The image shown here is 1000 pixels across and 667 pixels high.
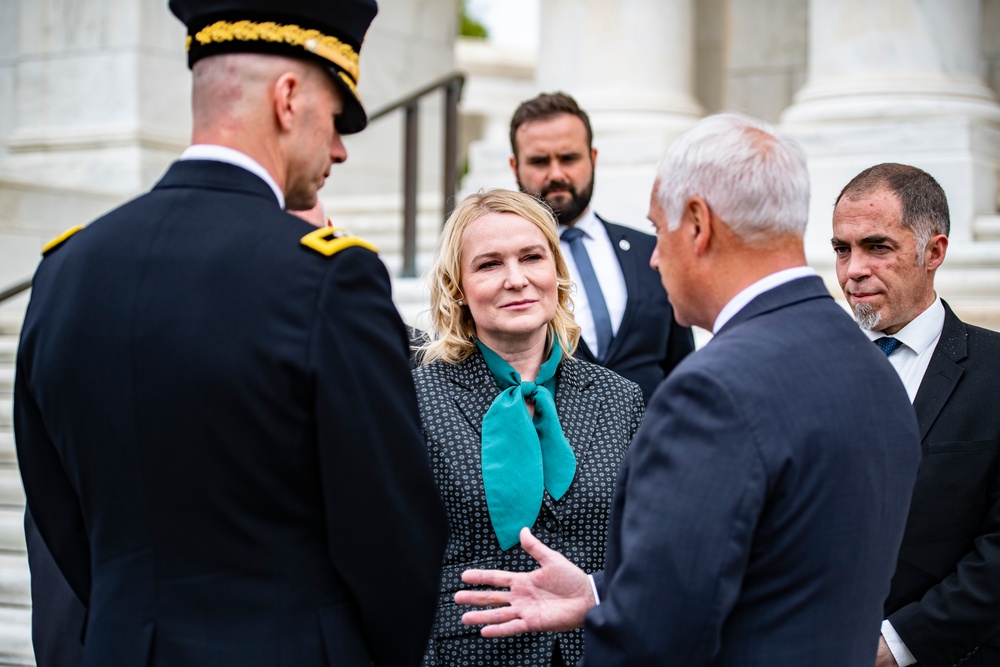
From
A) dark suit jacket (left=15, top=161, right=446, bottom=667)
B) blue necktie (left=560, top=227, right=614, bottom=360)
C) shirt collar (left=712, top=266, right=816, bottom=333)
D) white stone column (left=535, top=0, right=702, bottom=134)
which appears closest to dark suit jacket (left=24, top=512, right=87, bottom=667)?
dark suit jacket (left=15, top=161, right=446, bottom=667)

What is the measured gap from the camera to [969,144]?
19.0 feet

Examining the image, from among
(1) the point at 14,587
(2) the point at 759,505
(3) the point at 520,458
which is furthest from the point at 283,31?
(1) the point at 14,587

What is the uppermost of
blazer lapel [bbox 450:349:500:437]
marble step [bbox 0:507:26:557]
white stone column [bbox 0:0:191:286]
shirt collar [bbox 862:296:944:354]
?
white stone column [bbox 0:0:191:286]

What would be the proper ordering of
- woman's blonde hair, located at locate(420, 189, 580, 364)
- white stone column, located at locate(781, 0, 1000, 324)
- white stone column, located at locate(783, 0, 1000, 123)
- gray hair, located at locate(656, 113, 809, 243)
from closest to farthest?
1. gray hair, located at locate(656, 113, 809, 243)
2. woman's blonde hair, located at locate(420, 189, 580, 364)
3. white stone column, located at locate(781, 0, 1000, 324)
4. white stone column, located at locate(783, 0, 1000, 123)

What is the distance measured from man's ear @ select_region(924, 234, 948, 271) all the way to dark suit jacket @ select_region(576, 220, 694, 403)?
A: 122 cm

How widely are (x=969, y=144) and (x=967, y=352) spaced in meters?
3.23

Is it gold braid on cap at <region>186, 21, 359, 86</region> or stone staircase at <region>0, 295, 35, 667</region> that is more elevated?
gold braid on cap at <region>186, 21, 359, 86</region>

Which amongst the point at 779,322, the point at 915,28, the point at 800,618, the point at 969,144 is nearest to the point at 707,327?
the point at 779,322

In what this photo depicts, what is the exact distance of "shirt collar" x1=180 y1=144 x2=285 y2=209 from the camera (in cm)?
205

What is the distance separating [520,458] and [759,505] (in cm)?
110

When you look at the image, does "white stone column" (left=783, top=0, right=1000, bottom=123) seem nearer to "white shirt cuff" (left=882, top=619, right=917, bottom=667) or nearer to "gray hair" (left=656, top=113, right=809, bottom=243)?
"white shirt cuff" (left=882, top=619, right=917, bottom=667)

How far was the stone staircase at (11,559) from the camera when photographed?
15.0ft

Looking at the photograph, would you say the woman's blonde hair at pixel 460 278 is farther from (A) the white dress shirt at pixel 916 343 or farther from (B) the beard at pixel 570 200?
(B) the beard at pixel 570 200

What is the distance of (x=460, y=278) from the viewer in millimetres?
3213
